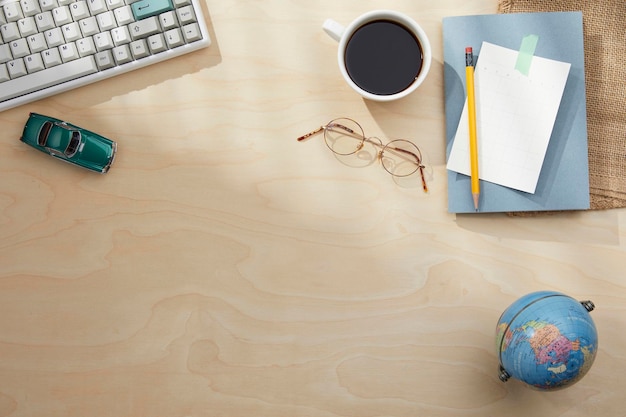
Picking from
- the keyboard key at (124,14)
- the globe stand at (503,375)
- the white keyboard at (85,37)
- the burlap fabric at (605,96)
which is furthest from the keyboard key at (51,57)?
the globe stand at (503,375)

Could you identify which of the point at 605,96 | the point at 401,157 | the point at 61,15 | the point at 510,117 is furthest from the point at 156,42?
the point at 605,96

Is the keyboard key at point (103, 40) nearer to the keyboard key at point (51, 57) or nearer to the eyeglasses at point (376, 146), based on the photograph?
the keyboard key at point (51, 57)

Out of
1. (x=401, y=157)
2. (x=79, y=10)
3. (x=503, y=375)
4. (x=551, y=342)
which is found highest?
(x=79, y=10)

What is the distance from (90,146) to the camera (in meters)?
0.79

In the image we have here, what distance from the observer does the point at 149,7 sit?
0.77 meters

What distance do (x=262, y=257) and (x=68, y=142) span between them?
313 millimetres

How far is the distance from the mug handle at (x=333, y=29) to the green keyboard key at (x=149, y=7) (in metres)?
0.22

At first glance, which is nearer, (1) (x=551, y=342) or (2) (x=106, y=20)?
(1) (x=551, y=342)

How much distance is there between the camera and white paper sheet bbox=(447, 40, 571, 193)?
0.79m

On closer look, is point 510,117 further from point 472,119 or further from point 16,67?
point 16,67

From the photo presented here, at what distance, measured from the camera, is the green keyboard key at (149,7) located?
30.2 inches

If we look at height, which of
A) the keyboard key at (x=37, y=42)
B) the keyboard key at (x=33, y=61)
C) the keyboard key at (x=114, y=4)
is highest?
the keyboard key at (x=114, y=4)

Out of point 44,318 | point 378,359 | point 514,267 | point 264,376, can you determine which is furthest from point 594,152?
point 44,318

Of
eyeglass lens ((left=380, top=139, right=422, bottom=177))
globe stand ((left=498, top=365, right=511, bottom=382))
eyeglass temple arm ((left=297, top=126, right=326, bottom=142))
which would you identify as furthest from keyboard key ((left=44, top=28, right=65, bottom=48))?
globe stand ((left=498, top=365, right=511, bottom=382))
